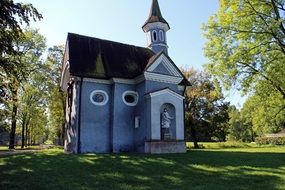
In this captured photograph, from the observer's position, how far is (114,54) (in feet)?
82.4

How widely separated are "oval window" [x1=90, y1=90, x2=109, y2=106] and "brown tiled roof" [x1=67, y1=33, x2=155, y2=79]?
1.19 metres

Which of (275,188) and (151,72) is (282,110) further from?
(275,188)

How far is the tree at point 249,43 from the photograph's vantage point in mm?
19797

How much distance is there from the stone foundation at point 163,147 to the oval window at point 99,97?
15.1 feet

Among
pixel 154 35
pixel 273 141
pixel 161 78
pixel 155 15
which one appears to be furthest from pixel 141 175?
pixel 273 141

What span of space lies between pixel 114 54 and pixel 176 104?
22.4 feet

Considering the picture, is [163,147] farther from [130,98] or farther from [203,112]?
[203,112]

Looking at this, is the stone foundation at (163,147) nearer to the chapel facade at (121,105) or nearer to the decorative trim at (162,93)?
the chapel facade at (121,105)

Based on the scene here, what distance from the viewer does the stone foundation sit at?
2024cm

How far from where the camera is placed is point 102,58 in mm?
24156

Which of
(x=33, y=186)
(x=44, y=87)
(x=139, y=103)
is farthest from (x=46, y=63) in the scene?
(x=33, y=186)

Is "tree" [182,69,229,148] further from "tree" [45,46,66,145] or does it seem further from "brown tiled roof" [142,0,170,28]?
"tree" [45,46,66,145]

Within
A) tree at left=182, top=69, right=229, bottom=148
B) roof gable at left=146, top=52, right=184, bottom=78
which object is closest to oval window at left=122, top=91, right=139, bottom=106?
roof gable at left=146, top=52, right=184, bottom=78

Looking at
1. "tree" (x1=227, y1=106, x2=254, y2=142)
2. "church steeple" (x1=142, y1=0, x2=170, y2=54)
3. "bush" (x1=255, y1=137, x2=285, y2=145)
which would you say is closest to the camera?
"church steeple" (x1=142, y1=0, x2=170, y2=54)
